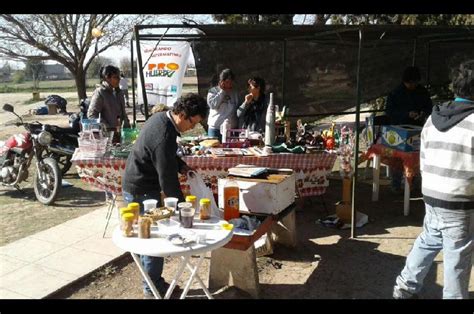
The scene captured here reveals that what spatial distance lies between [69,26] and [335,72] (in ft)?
34.2

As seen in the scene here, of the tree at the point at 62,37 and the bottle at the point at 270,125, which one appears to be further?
the tree at the point at 62,37

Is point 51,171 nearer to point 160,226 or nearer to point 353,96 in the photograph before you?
point 160,226

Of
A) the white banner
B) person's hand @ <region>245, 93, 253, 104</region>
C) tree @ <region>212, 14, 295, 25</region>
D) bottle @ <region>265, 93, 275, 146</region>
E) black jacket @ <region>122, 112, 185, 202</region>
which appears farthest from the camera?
tree @ <region>212, 14, 295, 25</region>

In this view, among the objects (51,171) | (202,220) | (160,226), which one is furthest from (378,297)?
(51,171)

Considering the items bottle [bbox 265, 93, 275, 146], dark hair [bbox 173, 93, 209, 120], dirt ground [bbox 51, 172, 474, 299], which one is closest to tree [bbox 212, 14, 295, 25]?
bottle [bbox 265, 93, 275, 146]

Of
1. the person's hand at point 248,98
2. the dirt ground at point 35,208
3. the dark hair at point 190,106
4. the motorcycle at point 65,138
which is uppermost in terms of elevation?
the person's hand at point 248,98

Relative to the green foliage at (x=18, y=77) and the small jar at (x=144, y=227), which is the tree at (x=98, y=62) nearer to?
the green foliage at (x=18, y=77)

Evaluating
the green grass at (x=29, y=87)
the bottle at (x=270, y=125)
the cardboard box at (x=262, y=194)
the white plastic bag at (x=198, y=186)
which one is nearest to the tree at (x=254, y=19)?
the bottle at (x=270, y=125)

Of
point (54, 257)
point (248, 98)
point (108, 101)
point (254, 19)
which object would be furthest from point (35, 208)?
point (254, 19)

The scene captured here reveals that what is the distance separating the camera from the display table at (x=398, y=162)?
17.4 ft

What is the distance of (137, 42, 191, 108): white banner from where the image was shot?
24.5 feet

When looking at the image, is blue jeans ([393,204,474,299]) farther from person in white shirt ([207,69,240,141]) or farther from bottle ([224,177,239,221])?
person in white shirt ([207,69,240,141])

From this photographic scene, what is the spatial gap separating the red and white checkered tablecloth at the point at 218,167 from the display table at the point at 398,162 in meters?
0.90

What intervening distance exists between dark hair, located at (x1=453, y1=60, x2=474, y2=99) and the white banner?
504cm
